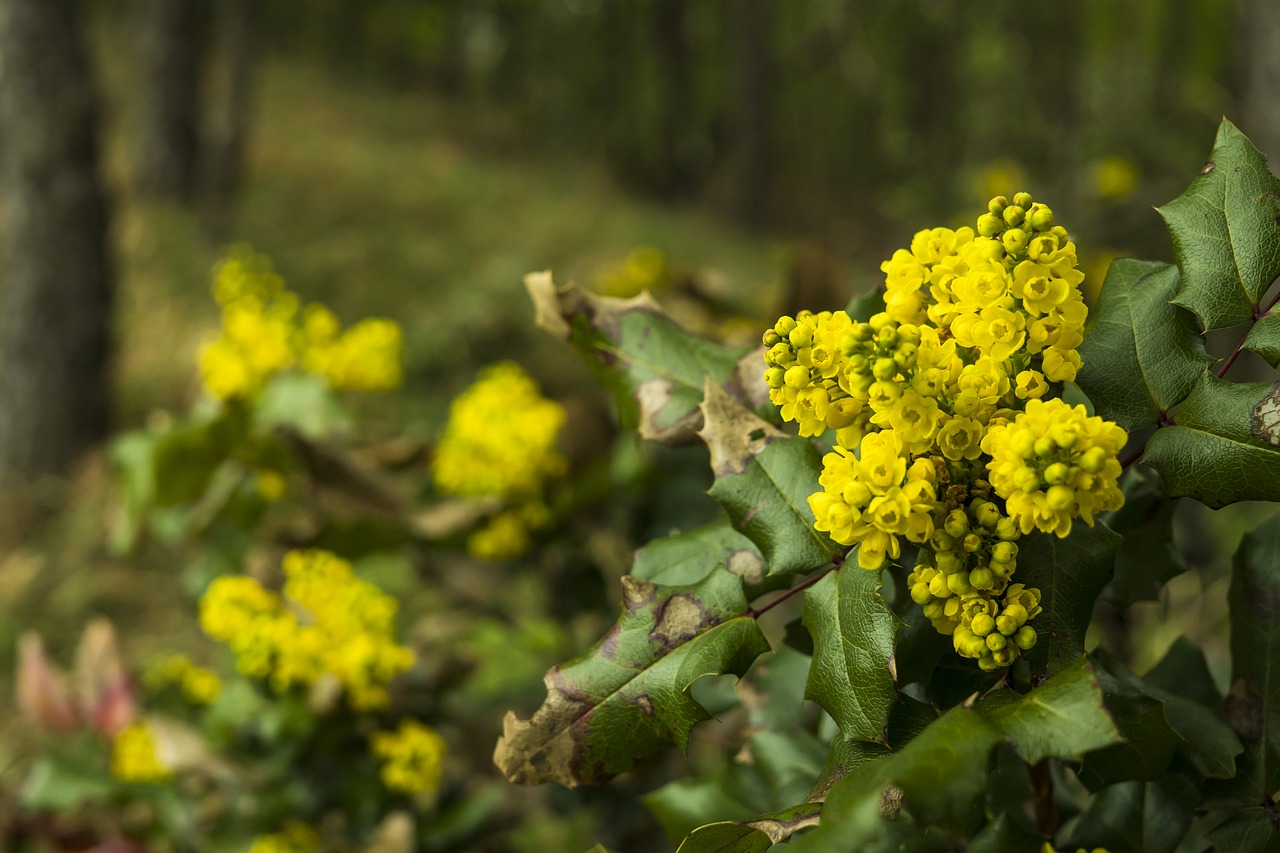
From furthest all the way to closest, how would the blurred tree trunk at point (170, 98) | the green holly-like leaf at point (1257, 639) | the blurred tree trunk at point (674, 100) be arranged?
the blurred tree trunk at point (674, 100) → the blurred tree trunk at point (170, 98) → the green holly-like leaf at point (1257, 639)

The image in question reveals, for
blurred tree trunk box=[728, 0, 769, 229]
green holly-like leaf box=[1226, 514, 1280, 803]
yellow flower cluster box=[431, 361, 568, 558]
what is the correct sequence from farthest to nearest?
blurred tree trunk box=[728, 0, 769, 229] → yellow flower cluster box=[431, 361, 568, 558] → green holly-like leaf box=[1226, 514, 1280, 803]

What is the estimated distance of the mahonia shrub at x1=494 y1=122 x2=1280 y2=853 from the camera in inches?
21.9

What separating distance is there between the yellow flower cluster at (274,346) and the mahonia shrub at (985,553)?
40.1 inches

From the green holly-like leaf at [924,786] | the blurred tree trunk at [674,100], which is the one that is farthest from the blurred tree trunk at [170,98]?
the green holly-like leaf at [924,786]

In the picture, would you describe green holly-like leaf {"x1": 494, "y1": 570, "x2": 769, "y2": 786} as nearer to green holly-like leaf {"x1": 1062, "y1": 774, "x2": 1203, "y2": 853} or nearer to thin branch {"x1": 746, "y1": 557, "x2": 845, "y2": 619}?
thin branch {"x1": 746, "y1": 557, "x2": 845, "y2": 619}

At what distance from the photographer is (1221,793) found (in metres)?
0.72

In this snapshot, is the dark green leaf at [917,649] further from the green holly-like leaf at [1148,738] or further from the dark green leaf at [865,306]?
the dark green leaf at [865,306]

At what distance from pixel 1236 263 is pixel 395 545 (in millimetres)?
1190

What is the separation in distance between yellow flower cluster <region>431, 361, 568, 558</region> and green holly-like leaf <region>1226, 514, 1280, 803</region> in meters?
0.90

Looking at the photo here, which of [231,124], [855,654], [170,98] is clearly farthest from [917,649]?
[170,98]

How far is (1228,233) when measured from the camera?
0.67m

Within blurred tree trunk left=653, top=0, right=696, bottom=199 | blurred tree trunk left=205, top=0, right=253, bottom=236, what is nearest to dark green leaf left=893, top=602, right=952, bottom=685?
blurred tree trunk left=205, top=0, right=253, bottom=236

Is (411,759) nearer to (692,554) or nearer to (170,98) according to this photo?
(692,554)

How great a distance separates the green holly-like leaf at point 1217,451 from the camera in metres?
0.60
